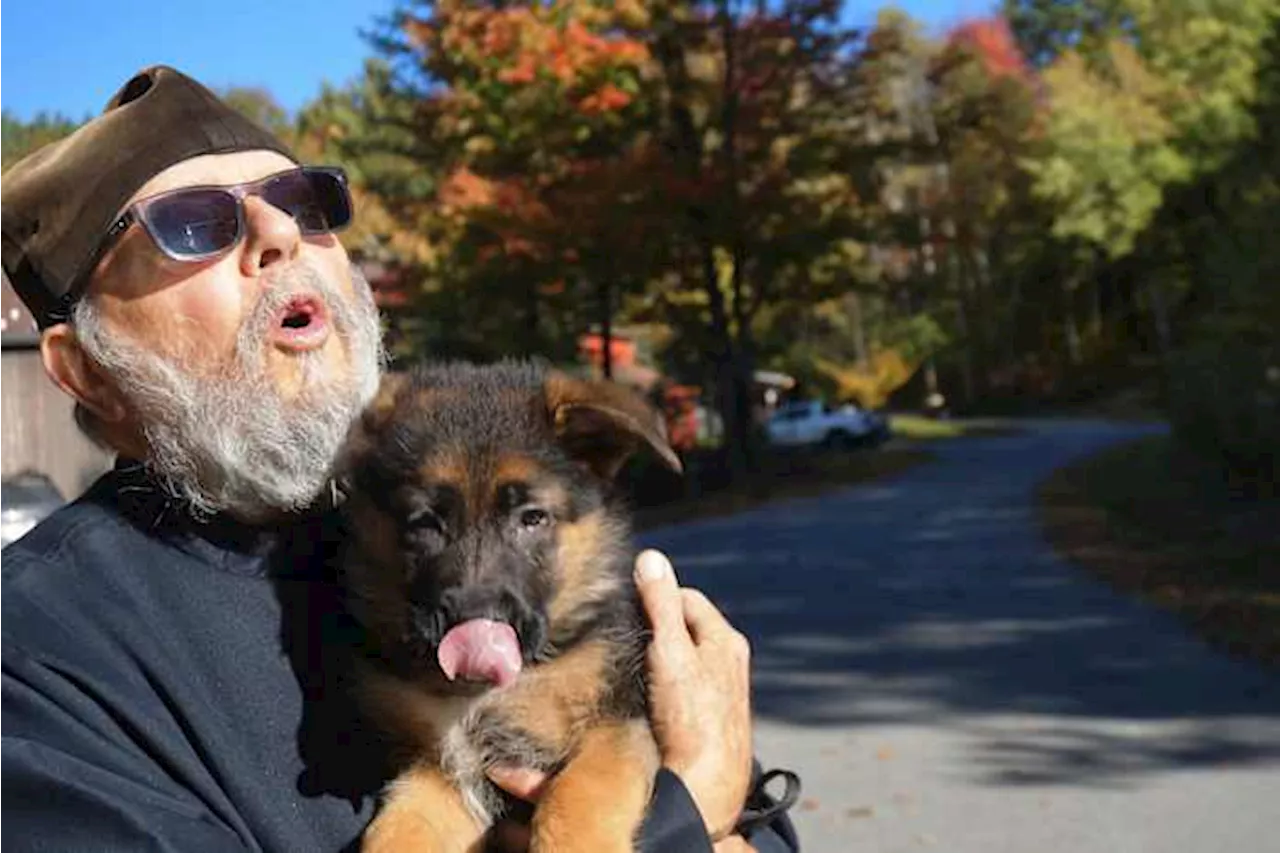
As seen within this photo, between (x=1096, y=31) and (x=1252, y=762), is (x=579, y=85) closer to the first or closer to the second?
(x=1252, y=762)

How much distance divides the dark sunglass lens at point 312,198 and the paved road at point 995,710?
5391 millimetres

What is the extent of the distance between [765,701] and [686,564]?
8.51 metres

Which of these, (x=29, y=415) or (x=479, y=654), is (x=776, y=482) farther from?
(x=479, y=654)

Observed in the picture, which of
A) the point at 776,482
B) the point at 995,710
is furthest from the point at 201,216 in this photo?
the point at 776,482

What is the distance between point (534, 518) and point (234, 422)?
1.72ft

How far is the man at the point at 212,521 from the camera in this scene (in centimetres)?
243

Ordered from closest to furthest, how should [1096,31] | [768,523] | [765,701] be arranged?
[765,701], [768,523], [1096,31]

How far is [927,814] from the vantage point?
26.6 feet

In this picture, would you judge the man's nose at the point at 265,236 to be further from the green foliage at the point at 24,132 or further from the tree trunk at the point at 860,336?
the tree trunk at the point at 860,336

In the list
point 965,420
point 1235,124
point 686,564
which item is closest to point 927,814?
point 686,564

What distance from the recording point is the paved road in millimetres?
7836

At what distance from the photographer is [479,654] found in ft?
8.37

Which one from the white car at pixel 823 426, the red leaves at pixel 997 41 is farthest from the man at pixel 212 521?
the red leaves at pixel 997 41

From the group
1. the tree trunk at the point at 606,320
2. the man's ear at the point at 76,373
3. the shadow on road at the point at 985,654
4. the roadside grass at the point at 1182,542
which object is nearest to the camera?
the man's ear at the point at 76,373
